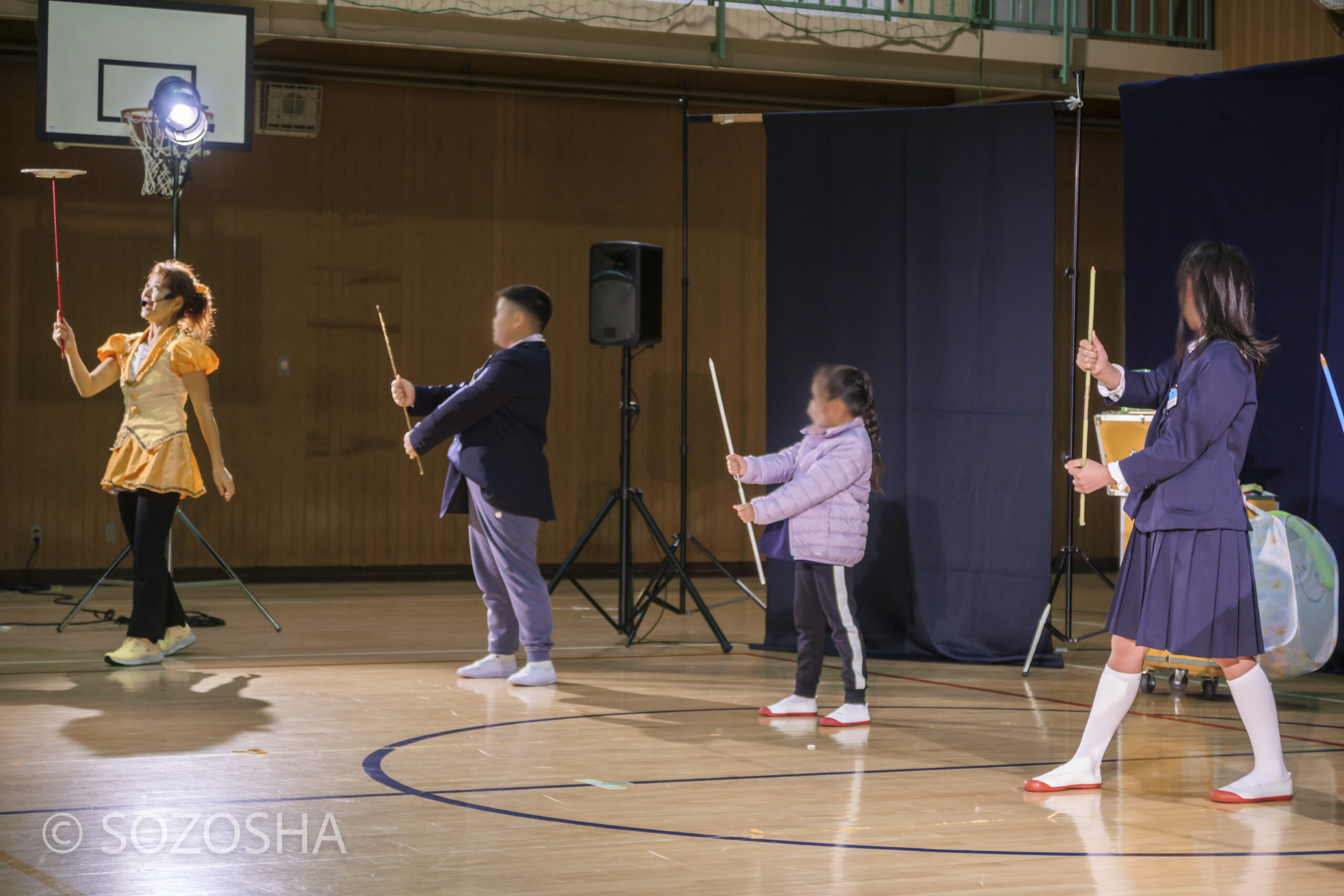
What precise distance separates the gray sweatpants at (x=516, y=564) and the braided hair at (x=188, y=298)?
130 cm

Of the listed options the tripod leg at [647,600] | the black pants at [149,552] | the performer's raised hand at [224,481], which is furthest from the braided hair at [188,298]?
the tripod leg at [647,600]

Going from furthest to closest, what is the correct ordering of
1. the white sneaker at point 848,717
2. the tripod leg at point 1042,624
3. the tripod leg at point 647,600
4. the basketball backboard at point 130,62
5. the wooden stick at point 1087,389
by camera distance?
the basketball backboard at point 130,62
the tripod leg at point 647,600
the tripod leg at point 1042,624
the white sneaker at point 848,717
the wooden stick at point 1087,389

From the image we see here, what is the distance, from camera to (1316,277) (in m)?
5.91

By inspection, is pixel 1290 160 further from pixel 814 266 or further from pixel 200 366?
pixel 200 366

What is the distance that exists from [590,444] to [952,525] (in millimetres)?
3987

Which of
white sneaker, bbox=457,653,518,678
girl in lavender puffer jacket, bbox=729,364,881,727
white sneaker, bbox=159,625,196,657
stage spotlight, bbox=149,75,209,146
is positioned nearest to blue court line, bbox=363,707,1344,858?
girl in lavender puffer jacket, bbox=729,364,881,727

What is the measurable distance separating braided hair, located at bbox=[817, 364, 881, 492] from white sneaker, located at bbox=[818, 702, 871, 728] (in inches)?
26.3

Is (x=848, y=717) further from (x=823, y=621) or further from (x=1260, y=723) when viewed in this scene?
(x=1260, y=723)

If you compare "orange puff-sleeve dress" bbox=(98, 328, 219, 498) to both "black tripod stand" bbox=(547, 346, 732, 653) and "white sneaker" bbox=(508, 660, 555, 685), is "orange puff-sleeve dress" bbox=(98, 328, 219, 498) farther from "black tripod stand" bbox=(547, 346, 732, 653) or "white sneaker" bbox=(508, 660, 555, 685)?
"black tripod stand" bbox=(547, 346, 732, 653)

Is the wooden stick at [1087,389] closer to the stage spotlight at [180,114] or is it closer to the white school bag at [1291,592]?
the white school bag at [1291,592]

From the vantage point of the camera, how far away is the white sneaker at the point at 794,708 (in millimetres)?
4543

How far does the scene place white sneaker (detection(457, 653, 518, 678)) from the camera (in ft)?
17.3

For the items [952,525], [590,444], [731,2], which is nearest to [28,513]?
[590,444]

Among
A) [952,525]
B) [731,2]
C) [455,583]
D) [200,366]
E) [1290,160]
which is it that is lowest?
[455,583]
